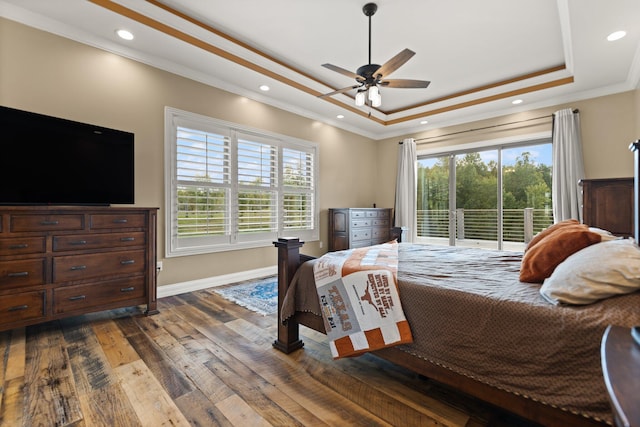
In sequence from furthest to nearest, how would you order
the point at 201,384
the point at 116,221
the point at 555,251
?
the point at 116,221
the point at 201,384
the point at 555,251

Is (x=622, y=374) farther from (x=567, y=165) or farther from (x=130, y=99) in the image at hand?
(x=567, y=165)

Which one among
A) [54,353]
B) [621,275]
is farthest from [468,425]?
[54,353]

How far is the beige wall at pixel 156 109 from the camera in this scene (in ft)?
8.57

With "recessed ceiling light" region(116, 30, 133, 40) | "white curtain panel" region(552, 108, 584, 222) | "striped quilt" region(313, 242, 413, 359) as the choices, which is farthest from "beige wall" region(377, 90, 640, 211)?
"recessed ceiling light" region(116, 30, 133, 40)

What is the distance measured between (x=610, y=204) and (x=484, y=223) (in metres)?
2.32

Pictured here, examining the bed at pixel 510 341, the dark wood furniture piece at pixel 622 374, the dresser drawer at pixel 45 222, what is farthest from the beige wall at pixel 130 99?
the dark wood furniture piece at pixel 622 374

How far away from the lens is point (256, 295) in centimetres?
338

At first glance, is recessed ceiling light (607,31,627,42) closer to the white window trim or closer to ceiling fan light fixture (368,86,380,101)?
the white window trim

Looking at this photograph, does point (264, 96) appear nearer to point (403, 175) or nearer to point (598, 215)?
point (403, 175)

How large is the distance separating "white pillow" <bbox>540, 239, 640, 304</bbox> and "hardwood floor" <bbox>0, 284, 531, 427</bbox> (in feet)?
2.31

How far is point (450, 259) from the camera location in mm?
2299

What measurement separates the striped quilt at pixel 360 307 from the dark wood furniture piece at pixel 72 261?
6.24 feet

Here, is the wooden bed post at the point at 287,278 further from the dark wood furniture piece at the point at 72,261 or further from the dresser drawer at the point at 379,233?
the dresser drawer at the point at 379,233

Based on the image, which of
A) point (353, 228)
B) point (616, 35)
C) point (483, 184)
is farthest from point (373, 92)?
point (483, 184)
